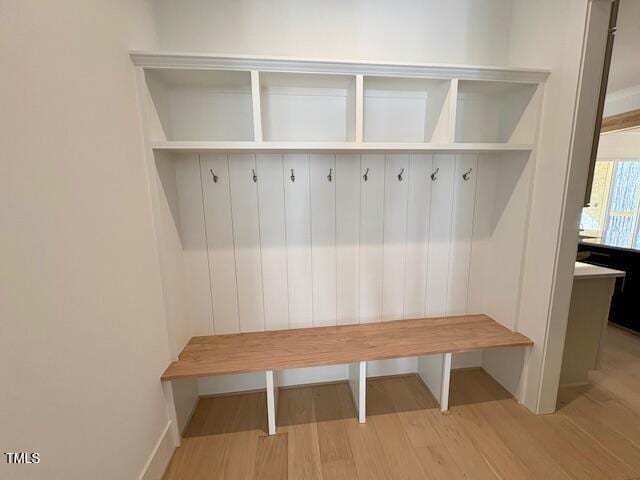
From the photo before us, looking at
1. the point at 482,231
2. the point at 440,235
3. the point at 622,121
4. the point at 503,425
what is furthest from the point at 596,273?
the point at 622,121

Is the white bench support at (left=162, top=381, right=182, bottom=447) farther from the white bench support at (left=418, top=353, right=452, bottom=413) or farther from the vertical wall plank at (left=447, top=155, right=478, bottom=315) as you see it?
the vertical wall plank at (left=447, top=155, right=478, bottom=315)

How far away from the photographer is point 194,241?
174cm

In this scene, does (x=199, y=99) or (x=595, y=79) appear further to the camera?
(x=199, y=99)

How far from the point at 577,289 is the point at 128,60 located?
9.56ft

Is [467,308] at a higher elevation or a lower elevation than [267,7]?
lower

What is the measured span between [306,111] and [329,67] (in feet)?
1.11

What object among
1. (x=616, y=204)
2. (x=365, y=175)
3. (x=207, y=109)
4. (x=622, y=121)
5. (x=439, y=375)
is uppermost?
(x=622, y=121)

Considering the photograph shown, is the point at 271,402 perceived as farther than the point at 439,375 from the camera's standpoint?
No

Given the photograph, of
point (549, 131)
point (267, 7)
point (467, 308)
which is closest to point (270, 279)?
point (467, 308)

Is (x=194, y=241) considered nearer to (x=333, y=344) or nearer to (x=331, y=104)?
(x=333, y=344)

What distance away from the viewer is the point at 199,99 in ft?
5.33

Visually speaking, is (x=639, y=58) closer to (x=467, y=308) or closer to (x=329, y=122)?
(x=467, y=308)

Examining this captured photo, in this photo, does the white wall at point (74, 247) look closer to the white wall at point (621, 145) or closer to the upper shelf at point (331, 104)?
the upper shelf at point (331, 104)

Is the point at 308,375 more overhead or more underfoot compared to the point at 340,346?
more underfoot
